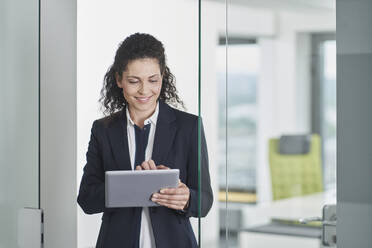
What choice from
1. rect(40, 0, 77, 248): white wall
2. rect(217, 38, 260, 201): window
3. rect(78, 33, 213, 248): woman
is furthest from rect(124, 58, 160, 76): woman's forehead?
rect(217, 38, 260, 201): window

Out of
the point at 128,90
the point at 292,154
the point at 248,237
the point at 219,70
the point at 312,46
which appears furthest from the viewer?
the point at 312,46

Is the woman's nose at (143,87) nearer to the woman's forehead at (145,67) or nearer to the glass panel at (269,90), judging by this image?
the woman's forehead at (145,67)

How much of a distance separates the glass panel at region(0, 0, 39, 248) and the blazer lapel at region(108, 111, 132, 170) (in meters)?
0.27

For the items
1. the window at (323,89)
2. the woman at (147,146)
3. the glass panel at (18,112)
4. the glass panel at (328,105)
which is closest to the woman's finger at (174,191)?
the woman at (147,146)

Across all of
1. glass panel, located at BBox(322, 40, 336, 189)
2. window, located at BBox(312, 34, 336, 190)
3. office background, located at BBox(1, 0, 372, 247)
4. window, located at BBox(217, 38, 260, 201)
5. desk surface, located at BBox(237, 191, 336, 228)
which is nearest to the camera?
office background, located at BBox(1, 0, 372, 247)

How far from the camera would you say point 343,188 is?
1186mm

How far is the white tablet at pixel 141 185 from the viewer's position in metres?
1.25

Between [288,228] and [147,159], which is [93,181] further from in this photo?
[288,228]

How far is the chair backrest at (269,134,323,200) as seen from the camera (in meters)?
4.61

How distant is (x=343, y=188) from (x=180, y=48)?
0.45 metres

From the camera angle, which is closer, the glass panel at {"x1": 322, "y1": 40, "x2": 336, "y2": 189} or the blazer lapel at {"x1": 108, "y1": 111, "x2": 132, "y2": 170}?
the blazer lapel at {"x1": 108, "y1": 111, "x2": 132, "y2": 170}

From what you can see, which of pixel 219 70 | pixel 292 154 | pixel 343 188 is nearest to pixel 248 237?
pixel 292 154

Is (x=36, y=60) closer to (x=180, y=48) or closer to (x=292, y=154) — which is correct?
(x=180, y=48)

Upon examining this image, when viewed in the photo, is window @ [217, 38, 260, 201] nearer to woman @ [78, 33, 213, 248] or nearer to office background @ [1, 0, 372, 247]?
office background @ [1, 0, 372, 247]
